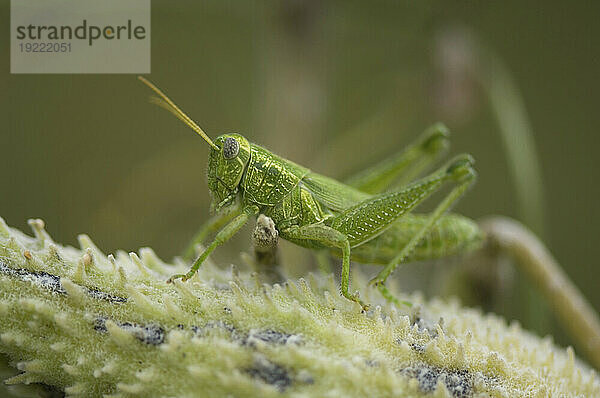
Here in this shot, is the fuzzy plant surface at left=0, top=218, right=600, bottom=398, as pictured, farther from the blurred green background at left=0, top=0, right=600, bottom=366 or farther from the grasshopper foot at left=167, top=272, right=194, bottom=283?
the blurred green background at left=0, top=0, right=600, bottom=366

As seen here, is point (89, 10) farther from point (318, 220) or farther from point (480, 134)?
point (480, 134)

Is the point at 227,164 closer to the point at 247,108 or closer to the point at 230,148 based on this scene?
the point at 230,148

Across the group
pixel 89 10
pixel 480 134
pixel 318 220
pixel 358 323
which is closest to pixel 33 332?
pixel 358 323

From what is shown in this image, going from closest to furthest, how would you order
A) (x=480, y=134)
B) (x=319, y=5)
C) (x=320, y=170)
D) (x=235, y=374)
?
1. (x=235, y=374)
2. (x=319, y=5)
3. (x=320, y=170)
4. (x=480, y=134)

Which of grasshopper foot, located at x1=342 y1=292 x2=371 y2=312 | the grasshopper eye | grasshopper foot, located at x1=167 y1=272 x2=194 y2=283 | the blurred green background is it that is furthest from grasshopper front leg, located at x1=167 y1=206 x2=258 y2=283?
the blurred green background

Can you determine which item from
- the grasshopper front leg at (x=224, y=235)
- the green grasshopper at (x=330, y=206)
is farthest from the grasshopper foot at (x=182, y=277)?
the green grasshopper at (x=330, y=206)

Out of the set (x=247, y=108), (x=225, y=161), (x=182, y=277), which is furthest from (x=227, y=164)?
(x=247, y=108)

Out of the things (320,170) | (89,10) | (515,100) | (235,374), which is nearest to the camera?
(235,374)

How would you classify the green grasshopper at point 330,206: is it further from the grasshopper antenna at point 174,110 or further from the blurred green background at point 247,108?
the blurred green background at point 247,108

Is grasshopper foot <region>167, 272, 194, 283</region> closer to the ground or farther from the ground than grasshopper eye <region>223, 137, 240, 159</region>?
closer to the ground
